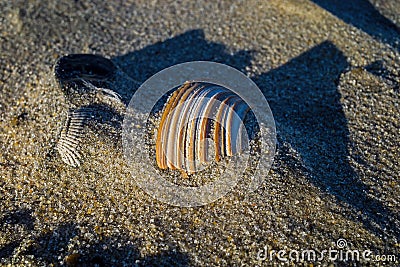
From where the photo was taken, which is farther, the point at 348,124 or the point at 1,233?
the point at 348,124

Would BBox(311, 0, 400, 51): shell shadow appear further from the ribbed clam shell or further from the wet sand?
the ribbed clam shell

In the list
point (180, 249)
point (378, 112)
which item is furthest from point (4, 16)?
point (378, 112)

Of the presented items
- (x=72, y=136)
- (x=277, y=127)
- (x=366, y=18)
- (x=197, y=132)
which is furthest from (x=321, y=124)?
(x=72, y=136)

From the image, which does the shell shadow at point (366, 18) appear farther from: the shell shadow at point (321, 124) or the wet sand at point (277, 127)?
the shell shadow at point (321, 124)

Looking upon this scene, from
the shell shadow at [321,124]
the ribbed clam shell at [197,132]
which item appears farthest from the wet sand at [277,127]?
the ribbed clam shell at [197,132]

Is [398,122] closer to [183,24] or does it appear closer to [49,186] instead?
[183,24]

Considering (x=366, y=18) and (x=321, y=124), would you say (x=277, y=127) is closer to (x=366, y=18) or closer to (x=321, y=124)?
(x=321, y=124)
